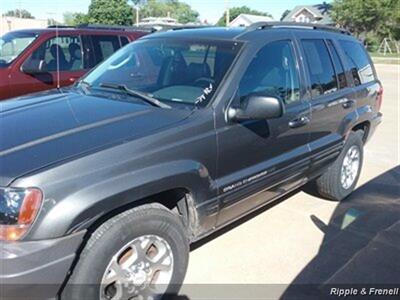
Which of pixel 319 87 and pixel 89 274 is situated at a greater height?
pixel 319 87

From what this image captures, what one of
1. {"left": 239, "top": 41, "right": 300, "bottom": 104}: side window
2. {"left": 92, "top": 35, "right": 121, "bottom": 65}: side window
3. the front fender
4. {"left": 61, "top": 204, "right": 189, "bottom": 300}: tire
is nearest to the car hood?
the front fender

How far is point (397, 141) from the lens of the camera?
8.24 m

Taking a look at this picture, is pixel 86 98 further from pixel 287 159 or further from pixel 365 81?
pixel 365 81

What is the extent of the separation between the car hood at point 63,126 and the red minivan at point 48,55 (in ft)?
11.0

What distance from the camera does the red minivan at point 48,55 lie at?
6602 millimetres

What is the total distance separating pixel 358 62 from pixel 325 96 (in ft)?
3.81

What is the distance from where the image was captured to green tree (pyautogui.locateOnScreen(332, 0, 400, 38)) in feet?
151

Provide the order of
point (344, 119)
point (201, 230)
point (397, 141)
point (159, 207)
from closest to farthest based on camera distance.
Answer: point (159, 207) → point (201, 230) → point (344, 119) → point (397, 141)

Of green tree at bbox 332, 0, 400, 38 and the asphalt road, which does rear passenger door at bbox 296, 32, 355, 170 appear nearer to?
the asphalt road

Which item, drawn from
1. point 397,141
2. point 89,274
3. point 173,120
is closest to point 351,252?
point 173,120

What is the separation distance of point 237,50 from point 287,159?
104cm

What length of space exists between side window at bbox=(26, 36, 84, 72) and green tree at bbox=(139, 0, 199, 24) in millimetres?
94221

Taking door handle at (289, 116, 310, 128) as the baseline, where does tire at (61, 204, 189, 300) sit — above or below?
below

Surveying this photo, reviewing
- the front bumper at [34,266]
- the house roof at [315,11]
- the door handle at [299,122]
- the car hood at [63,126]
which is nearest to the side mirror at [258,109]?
the car hood at [63,126]
